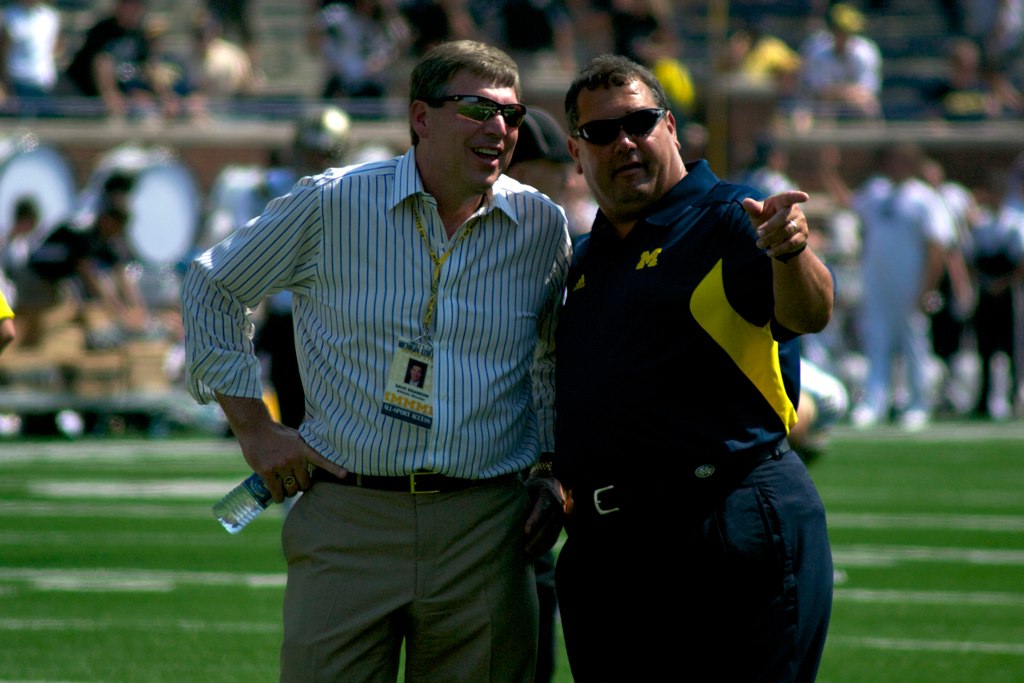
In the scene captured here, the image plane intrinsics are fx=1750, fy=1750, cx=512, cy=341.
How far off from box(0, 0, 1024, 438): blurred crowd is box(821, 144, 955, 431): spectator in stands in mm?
21

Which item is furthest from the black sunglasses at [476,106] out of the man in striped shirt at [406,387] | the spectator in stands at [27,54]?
the spectator in stands at [27,54]

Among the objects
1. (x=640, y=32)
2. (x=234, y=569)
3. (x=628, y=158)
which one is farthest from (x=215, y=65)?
(x=628, y=158)

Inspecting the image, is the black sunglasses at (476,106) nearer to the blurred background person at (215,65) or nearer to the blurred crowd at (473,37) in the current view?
the blurred crowd at (473,37)

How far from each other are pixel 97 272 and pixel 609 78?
1367cm

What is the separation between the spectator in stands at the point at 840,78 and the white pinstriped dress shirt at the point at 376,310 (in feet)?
65.8

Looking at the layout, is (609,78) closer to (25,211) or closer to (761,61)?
(25,211)

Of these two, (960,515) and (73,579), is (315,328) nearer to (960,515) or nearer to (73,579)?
(73,579)

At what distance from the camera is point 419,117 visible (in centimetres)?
441

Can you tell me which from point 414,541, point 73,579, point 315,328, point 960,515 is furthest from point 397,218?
point 960,515

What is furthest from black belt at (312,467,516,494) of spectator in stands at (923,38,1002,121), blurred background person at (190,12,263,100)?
spectator in stands at (923,38,1002,121)

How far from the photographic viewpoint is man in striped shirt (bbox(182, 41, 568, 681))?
14.1 ft

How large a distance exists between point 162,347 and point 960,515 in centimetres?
868

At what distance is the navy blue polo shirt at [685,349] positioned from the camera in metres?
4.16

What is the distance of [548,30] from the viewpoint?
79.5 feet
